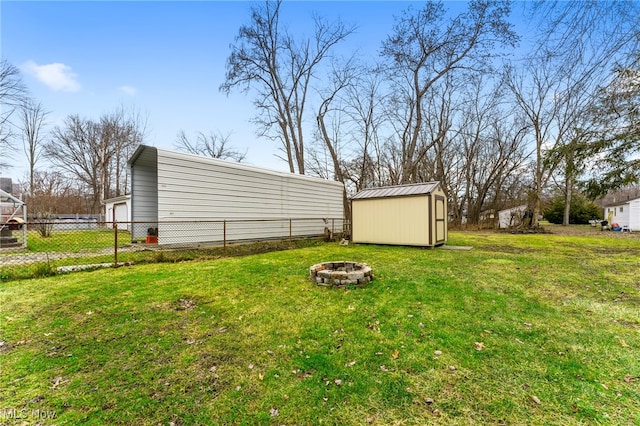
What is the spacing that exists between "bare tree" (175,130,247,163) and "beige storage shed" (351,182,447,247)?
15850 millimetres

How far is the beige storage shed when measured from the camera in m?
8.87

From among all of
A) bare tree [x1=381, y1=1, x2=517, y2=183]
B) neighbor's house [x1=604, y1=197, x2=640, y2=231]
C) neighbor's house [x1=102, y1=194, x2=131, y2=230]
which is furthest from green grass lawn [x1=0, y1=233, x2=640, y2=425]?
neighbor's house [x1=604, y1=197, x2=640, y2=231]

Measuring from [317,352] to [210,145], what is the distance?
79.2 feet

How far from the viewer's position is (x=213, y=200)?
843 centimetres

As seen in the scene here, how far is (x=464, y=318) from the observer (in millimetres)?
3242

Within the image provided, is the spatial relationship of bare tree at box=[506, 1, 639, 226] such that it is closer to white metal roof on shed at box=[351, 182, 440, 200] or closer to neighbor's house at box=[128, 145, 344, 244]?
white metal roof on shed at box=[351, 182, 440, 200]

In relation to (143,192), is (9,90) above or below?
above

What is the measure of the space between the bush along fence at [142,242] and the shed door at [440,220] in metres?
4.01

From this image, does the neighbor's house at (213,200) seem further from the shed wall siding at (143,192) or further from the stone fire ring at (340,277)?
the stone fire ring at (340,277)

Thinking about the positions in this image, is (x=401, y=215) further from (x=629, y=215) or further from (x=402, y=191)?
(x=629, y=215)

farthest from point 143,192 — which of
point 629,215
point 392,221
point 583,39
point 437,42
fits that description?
point 629,215

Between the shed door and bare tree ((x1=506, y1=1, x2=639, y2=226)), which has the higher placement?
bare tree ((x1=506, y1=1, x2=639, y2=226))

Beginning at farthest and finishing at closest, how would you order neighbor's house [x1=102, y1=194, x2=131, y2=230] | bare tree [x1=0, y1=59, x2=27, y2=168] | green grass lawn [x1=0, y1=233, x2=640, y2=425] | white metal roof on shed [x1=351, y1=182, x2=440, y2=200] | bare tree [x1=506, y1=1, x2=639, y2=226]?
neighbor's house [x1=102, y1=194, x2=131, y2=230], bare tree [x1=0, y1=59, x2=27, y2=168], white metal roof on shed [x1=351, y1=182, x2=440, y2=200], bare tree [x1=506, y1=1, x2=639, y2=226], green grass lawn [x1=0, y1=233, x2=640, y2=425]

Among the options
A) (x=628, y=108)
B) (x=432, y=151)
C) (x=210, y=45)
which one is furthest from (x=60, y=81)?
(x=432, y=151)
